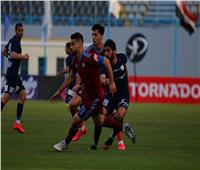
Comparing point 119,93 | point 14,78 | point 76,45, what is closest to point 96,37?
point 76,45

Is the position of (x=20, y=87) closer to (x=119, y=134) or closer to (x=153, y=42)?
(x=119, y=134)

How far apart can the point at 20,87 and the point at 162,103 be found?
832 inches

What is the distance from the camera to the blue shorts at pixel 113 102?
52.0 feet

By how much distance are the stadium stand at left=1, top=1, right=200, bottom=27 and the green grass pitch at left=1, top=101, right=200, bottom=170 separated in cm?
2546

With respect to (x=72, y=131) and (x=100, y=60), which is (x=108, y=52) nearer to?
(x=100, y=60)

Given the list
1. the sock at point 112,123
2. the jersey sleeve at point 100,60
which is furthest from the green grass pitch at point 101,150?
the jersey sleeve at point 100,60

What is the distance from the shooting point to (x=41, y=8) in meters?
49.4

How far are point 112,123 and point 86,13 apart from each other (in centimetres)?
3459

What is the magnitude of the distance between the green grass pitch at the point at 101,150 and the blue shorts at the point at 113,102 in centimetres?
74

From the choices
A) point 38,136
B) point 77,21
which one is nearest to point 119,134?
point 38,136

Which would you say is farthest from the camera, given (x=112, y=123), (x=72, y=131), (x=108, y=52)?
(x=108, y=52)

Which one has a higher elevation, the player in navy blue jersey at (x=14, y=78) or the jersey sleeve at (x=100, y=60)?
the jersey sleeve at (x=100, y=60)

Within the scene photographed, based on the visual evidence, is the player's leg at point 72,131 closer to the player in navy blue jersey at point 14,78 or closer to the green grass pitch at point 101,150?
the green grass pitch at point 101,150

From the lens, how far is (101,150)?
1483 cm
